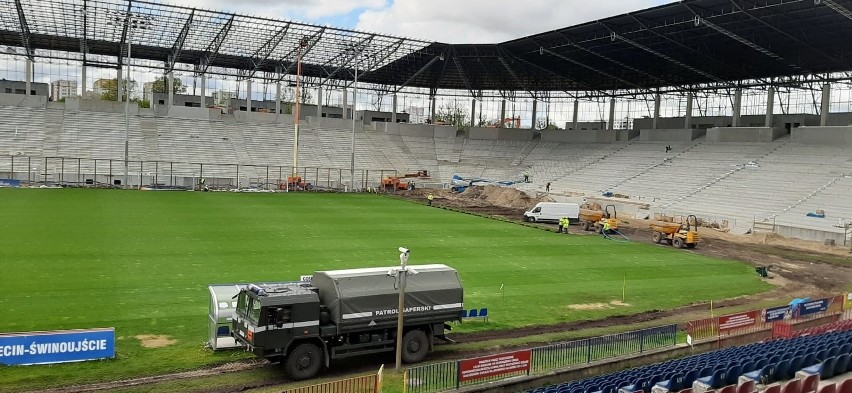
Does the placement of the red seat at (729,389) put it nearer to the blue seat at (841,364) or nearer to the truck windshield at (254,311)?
the blue seat at (841,364)

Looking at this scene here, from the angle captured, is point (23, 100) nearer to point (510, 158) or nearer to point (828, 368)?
point (510, 158)

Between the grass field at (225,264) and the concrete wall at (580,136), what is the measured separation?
4887 centimetres

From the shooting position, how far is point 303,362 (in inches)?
626

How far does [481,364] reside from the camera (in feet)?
49.5

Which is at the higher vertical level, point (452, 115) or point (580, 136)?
point (452, 115)

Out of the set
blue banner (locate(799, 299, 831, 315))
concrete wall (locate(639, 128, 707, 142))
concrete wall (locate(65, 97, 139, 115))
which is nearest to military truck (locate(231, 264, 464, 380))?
→ blue banner (locate(799, 299, 831, 315))

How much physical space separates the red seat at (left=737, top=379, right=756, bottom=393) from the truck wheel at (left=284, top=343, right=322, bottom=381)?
31.9 feet

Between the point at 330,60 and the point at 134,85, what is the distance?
40569mm

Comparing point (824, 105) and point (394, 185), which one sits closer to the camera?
point (824, 105)

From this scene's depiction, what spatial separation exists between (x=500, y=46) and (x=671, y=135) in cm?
2611

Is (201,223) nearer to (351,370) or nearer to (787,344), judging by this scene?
(351,370)

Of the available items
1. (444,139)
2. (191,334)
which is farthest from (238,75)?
(191,334)

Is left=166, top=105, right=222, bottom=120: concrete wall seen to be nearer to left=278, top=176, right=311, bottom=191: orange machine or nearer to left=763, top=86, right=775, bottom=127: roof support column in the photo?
left=278, top=176, right=311, bottom=191: orange machine

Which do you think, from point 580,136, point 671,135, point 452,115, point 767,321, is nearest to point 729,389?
point 767,321
